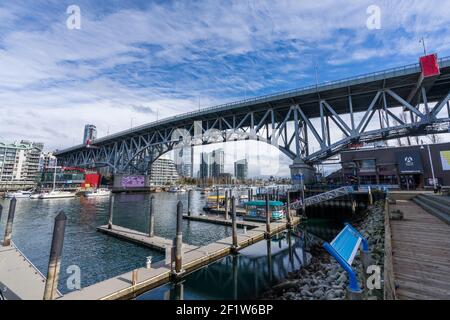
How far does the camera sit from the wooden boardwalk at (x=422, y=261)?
4.89 m

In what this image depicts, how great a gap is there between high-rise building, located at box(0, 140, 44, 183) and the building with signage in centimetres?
13324

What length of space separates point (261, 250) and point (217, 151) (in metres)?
131

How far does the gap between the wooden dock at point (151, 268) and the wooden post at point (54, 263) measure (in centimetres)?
68

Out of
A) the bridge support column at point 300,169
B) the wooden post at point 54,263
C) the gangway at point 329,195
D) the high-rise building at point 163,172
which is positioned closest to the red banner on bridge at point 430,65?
the gangway at point 329,195

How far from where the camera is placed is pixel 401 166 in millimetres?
35156

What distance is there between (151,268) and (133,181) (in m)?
75.4

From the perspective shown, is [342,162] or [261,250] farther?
[342,162]

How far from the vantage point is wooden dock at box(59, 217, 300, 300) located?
27.0 ft

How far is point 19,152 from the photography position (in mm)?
103812

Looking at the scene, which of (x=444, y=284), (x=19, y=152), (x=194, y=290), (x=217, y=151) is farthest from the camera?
(x=217, y=151)

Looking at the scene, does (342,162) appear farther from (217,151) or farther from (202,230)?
(217,151)

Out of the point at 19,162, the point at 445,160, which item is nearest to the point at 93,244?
the point at 445,160
